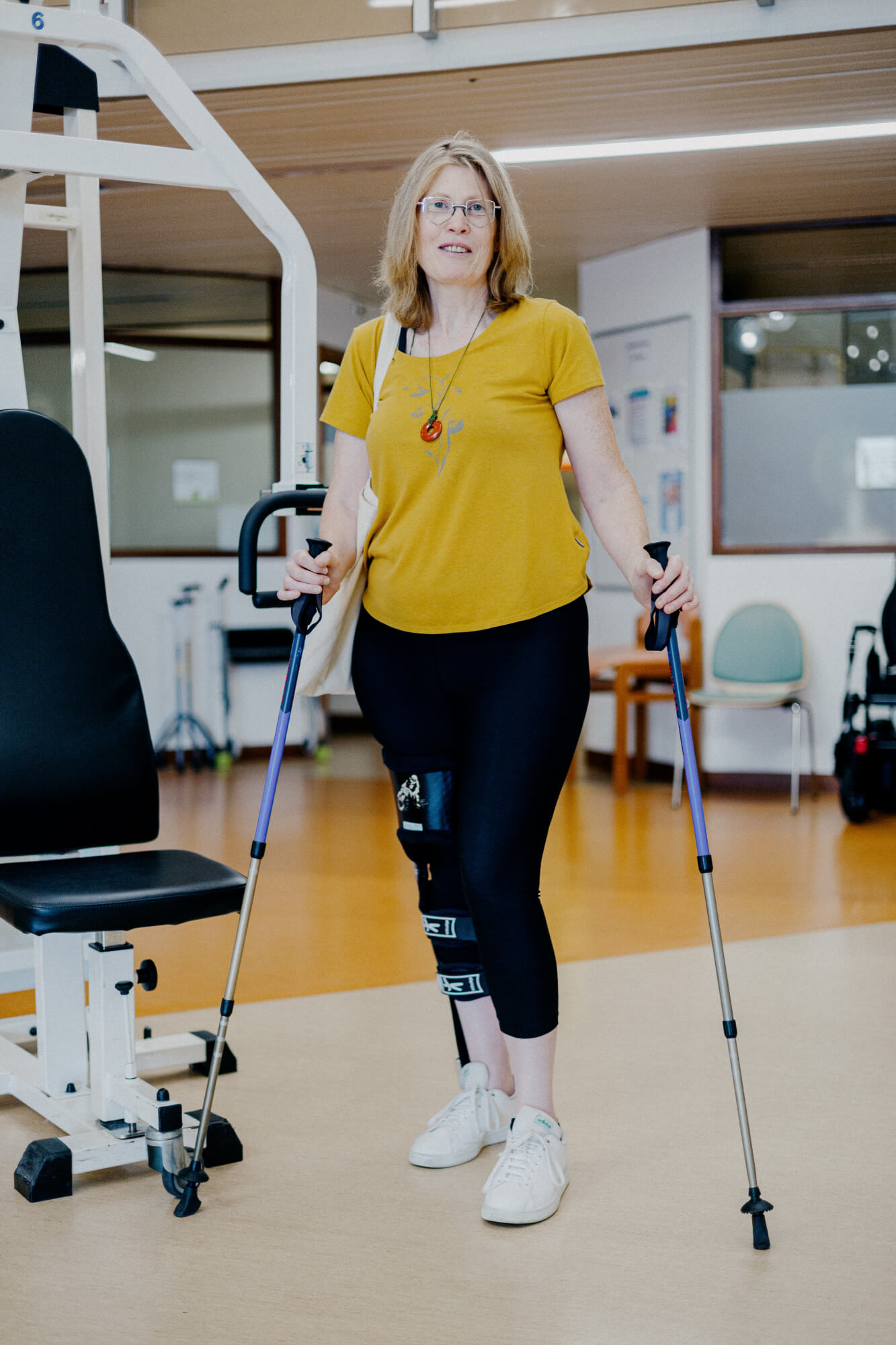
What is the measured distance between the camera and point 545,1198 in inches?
80.9

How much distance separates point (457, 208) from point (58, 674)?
104 centimetres

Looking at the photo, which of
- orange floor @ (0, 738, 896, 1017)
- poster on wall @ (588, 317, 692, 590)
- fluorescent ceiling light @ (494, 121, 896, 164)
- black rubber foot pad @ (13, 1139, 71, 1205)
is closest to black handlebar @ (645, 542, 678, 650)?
black rubber foot pad @ (13, 1139, 71, 1205)

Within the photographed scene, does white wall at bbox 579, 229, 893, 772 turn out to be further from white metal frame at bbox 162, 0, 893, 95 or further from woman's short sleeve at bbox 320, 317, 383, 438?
woman's short sleeve at bbox 320, 317, 383, 438

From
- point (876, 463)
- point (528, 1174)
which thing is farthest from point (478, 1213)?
point (876, 463)

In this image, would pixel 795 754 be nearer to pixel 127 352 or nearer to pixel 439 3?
pixel 439 3

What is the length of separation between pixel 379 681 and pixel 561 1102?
96cm

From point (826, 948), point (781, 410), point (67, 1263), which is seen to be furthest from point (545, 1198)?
point (781, 410)

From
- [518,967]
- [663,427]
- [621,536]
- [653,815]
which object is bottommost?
[653,815]

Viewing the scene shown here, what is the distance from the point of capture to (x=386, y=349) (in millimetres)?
2146

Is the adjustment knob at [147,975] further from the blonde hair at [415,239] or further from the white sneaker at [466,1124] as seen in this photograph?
the blonde hair at [415,239]

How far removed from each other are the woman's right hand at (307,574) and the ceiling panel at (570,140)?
3.10 meters

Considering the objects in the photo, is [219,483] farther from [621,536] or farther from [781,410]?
[621,536]

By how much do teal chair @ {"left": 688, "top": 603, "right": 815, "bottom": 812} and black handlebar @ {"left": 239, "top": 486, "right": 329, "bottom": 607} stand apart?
4.41 m

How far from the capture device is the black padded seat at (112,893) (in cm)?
201
